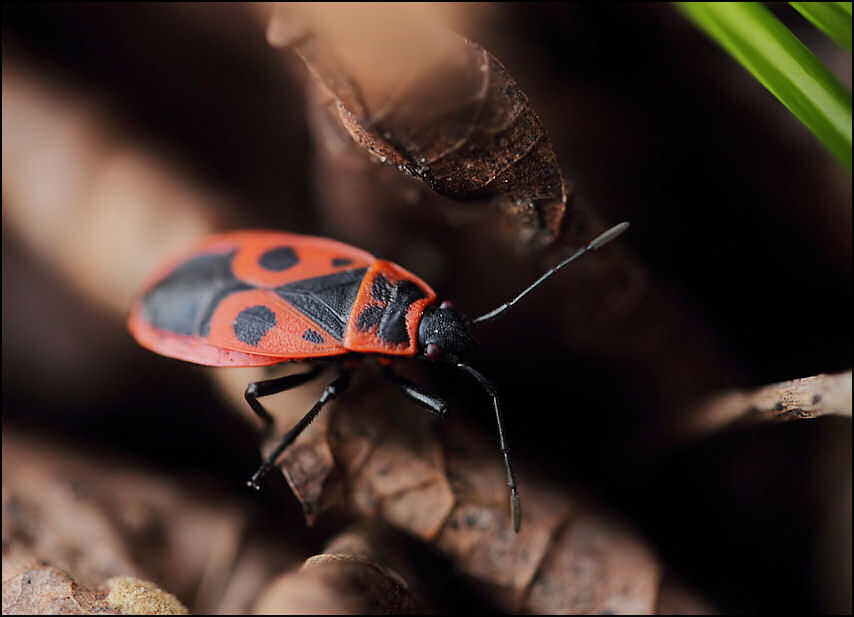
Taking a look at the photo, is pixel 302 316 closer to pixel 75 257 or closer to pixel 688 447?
pixel 75 257

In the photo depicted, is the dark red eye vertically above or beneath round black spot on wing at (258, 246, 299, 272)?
above

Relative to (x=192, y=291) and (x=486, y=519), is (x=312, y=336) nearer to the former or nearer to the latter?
(x=192, y=291)

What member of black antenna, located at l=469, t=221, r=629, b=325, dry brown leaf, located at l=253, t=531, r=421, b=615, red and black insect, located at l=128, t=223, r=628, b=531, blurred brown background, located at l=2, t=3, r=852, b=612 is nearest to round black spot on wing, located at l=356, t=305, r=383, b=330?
red and black insect, located at l=128, t=223, r=628, b=531

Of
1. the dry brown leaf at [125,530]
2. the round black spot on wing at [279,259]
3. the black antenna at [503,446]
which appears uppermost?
the black antenna at [503,446]

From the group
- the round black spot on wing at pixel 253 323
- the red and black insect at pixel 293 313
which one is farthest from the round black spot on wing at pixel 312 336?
the round black spot on wing at pixel 253 323

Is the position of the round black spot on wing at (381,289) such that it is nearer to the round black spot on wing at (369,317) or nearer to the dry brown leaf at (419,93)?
the round black spot on wing at (369,317)

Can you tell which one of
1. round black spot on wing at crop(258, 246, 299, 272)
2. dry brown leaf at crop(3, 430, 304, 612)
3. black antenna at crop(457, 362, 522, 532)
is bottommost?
dry brown leaf at crop(3, 430, 304, 612)

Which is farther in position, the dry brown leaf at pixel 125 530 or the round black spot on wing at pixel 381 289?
the round black spot on wing at pixel 381 289

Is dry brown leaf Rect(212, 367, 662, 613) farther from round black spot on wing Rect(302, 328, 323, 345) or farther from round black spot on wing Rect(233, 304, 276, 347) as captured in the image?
round black spot on wing Rect(233, 304, 276, 347)
